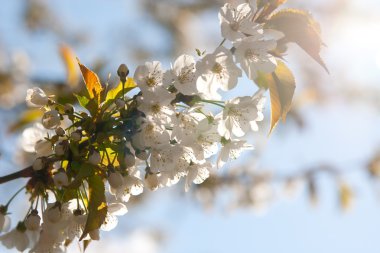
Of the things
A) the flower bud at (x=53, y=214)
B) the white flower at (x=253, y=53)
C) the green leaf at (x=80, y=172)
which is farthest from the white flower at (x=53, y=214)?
the white flower at (x=253, y=53)

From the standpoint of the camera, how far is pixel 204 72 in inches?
63.8

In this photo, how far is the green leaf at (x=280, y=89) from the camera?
1.79 m

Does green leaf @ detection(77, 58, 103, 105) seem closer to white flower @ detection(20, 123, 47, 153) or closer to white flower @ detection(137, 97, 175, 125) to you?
white flower @ detection(137, 97, 175, 125)

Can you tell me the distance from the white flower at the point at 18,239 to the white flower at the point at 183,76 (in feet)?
2.68

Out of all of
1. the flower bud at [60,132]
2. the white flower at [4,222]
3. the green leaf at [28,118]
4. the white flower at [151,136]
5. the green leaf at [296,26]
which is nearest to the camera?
the white flower at [151,136]

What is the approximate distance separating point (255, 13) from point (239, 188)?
416 centimetres

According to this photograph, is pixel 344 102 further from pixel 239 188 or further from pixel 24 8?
pixel 24 8

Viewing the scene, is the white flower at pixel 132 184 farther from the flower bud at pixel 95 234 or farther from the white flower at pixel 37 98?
the white flower at pixel 37 98

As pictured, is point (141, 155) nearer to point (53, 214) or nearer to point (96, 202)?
point (96, 202)

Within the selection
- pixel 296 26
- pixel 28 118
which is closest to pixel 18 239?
pixel 28 118

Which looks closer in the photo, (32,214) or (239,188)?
(32,214)

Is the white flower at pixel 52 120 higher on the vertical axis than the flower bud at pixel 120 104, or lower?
lower

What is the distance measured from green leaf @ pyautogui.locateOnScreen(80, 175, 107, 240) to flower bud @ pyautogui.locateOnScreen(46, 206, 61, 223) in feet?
0.32

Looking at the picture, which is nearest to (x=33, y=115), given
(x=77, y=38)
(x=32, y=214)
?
(x=32, y=214)
